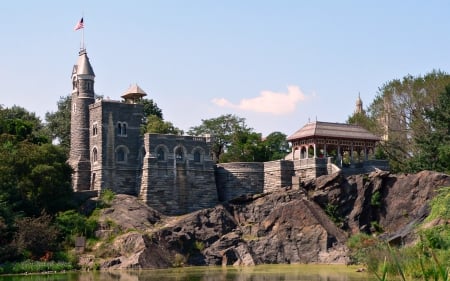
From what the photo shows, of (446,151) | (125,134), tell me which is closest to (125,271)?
(125,134)

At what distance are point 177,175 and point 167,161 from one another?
4.72 ft

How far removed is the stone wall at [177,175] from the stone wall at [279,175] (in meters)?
4.70

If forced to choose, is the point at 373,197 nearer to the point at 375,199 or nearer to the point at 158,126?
the point at 375,199

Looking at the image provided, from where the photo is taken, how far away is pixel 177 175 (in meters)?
62.4

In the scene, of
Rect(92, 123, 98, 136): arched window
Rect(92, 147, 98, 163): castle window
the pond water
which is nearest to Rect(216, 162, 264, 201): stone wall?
Rect(92, 147, 98, 163): castle window

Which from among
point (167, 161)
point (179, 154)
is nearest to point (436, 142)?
point (179, 154)

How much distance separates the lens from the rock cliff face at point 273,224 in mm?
53375

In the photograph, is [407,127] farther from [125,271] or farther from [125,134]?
[125,271]

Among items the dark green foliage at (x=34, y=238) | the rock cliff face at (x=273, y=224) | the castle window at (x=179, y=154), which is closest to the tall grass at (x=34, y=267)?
the dark green foliage at (x=34, y=238)

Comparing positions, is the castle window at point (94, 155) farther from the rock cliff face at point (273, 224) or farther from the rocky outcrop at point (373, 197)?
the rocky outcrop at point (373, 197)

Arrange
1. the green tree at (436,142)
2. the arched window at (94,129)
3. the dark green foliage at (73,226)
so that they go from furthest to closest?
1. the green tree at (436,142)
2. the arched window at (94,129)
3. the dark green foliage at (73,226)

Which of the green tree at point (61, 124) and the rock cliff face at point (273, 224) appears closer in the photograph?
the rock cliff face at point (273, 224)

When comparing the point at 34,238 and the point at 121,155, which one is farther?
the point at 121,155

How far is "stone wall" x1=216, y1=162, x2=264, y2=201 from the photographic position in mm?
63938
